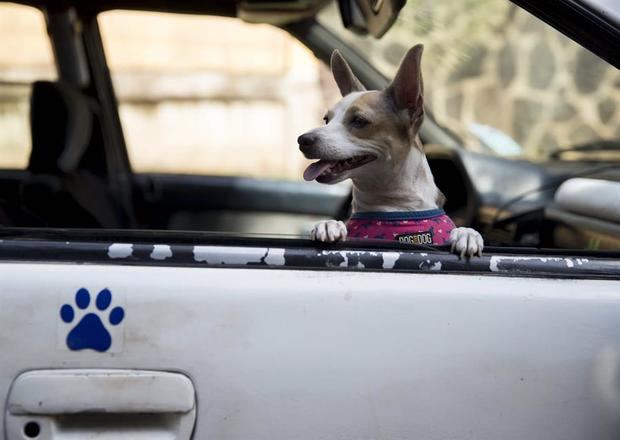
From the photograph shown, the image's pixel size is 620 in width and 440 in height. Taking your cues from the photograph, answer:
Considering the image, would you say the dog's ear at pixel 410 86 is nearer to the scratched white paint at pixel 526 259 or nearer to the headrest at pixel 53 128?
the scratched white paint at pixel 526 259

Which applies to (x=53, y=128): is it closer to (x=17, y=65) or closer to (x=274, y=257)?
(x=274, y=257)

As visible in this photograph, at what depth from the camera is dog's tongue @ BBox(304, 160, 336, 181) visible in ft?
7.21

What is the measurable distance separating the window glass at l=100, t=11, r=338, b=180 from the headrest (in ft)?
24.2

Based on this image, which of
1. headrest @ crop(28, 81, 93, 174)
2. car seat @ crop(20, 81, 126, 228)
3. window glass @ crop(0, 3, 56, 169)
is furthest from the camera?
window glass @ crop(0, 3, 56, 169)

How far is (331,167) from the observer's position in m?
2.24

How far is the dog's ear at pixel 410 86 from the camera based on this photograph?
7.18ft

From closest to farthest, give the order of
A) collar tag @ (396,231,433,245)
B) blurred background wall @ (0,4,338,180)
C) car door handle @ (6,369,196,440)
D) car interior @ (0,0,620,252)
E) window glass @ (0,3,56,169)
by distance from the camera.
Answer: car door handle @ (6,369,196,440)
collar tag @ (396,231,433,245)
car interior @ (0,0,620,252)
window glass @ (0,3,56,169)
blurred background wall @ (0,4,338,180)

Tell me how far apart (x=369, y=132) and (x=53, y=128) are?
57.3 inches

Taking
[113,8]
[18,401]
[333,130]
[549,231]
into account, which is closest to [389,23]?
[333,130]

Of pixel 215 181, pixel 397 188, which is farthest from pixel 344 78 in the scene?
pixel 215 181

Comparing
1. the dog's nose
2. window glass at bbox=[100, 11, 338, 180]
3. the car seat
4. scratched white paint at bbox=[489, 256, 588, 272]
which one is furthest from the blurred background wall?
scratched white paint at bbox=[489, 256, 588, 272]

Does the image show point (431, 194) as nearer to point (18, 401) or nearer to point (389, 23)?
point (389, 23)

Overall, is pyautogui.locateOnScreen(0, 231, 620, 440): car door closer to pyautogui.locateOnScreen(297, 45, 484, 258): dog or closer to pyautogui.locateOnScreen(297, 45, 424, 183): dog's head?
pyautogui.locateOnScreen(297, 45, 484, 258): dog

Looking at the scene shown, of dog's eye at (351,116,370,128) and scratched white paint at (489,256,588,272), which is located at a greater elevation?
dog's eye at (351,116,370,128)
